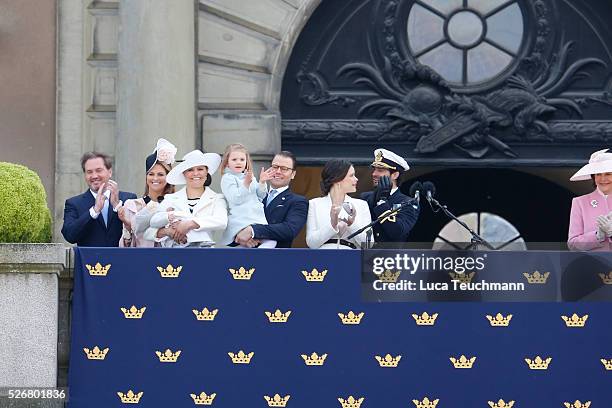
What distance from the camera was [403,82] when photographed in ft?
71.0

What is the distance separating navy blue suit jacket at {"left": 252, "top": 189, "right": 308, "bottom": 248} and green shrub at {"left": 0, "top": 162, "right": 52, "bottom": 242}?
1829 mm

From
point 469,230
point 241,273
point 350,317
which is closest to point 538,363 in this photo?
point 469,230

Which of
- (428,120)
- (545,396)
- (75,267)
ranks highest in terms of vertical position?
(428,120)

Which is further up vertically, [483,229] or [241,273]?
[241,273]

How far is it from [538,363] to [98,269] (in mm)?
3758

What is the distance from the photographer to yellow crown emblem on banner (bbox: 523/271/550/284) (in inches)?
609

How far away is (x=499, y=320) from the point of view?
50.6 ft

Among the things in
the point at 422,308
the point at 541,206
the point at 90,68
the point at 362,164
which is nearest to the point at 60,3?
the point at 90,68

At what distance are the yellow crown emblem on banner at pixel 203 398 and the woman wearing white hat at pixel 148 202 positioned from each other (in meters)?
1.44

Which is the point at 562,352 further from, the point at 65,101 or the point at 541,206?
the point at 541,206

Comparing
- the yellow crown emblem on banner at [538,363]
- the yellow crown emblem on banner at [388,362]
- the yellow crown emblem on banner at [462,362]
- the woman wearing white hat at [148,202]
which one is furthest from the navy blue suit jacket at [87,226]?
the yellow crown emblem on banner at [538,363]

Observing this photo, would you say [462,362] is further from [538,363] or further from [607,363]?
[607,363]

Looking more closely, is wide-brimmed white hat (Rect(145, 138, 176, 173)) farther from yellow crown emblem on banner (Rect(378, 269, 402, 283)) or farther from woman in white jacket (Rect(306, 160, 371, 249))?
yellow crown emblem on banner (Rect(378, 269, 402, 283))

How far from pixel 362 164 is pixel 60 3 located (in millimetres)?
3969
